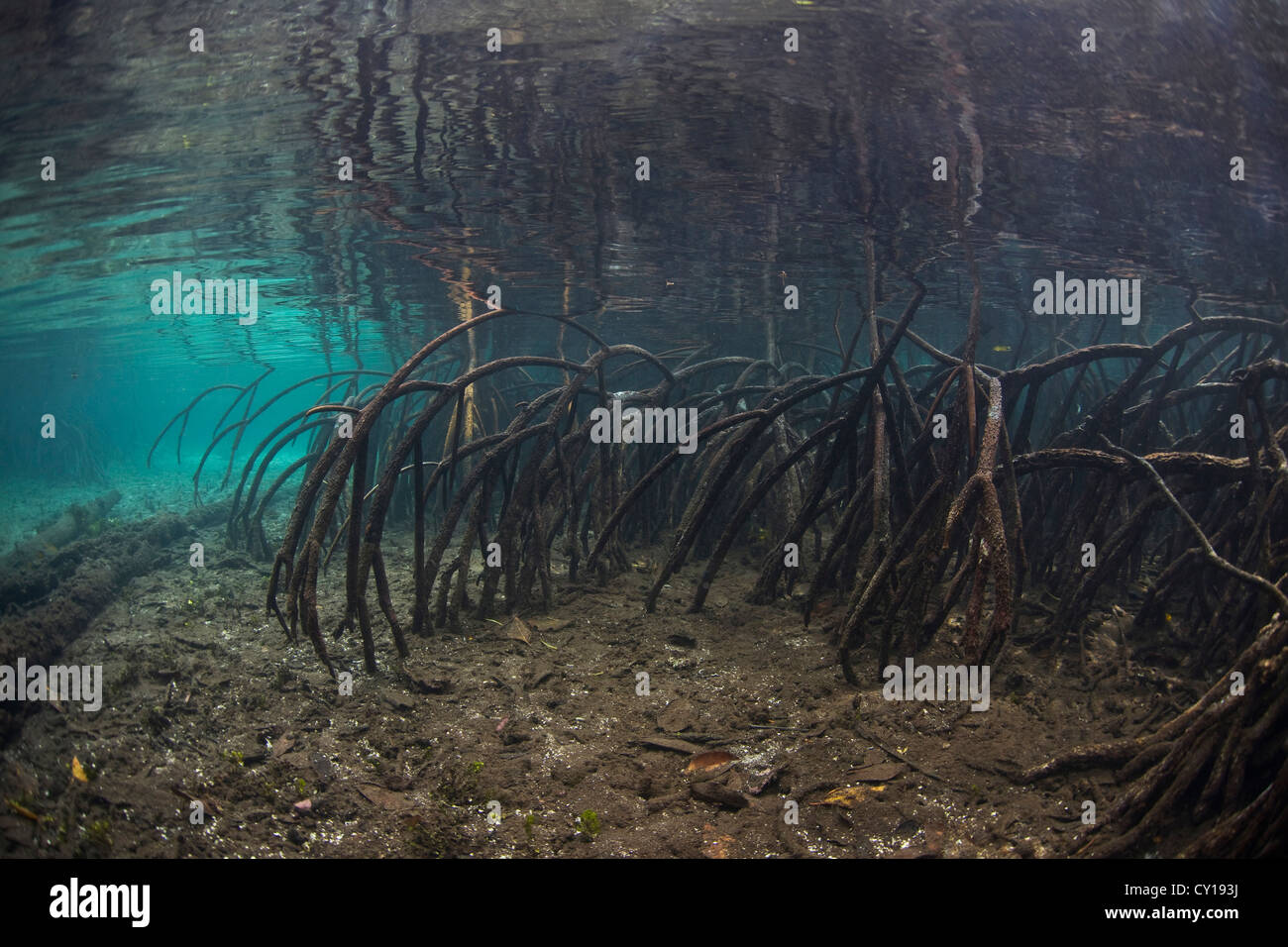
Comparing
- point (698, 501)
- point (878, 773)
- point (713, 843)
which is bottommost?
point (713, 843)

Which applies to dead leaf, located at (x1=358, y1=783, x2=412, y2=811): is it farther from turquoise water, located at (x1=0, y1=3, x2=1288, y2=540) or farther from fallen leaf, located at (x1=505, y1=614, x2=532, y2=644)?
turquoise water, located at (x1=0, y1=3, x2=1288, y2=540)

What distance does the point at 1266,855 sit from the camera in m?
2.35

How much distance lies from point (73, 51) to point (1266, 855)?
962 cm

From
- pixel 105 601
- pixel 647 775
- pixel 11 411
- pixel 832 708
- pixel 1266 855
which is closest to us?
pixel 1266 855

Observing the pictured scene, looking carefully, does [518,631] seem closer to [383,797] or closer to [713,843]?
[383,797]

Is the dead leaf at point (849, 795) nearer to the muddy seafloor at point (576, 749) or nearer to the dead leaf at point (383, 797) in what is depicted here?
the muddy seafloor at point (576, 749)

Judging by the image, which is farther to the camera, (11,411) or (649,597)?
(11,411)

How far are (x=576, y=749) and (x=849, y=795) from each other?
5.60 ft

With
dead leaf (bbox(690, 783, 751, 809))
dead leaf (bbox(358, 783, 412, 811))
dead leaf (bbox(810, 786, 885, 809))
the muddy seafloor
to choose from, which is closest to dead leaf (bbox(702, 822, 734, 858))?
the muddy seafloor

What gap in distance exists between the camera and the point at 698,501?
20.2 feet

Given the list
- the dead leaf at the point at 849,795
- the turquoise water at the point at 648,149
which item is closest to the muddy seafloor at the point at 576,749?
the dead leaf at the point at 849,795

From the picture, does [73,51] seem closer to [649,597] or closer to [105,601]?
[105,601]

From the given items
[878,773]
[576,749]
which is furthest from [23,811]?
[878,773]

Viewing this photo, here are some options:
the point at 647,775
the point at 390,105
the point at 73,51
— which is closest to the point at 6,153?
the point at 73,51
